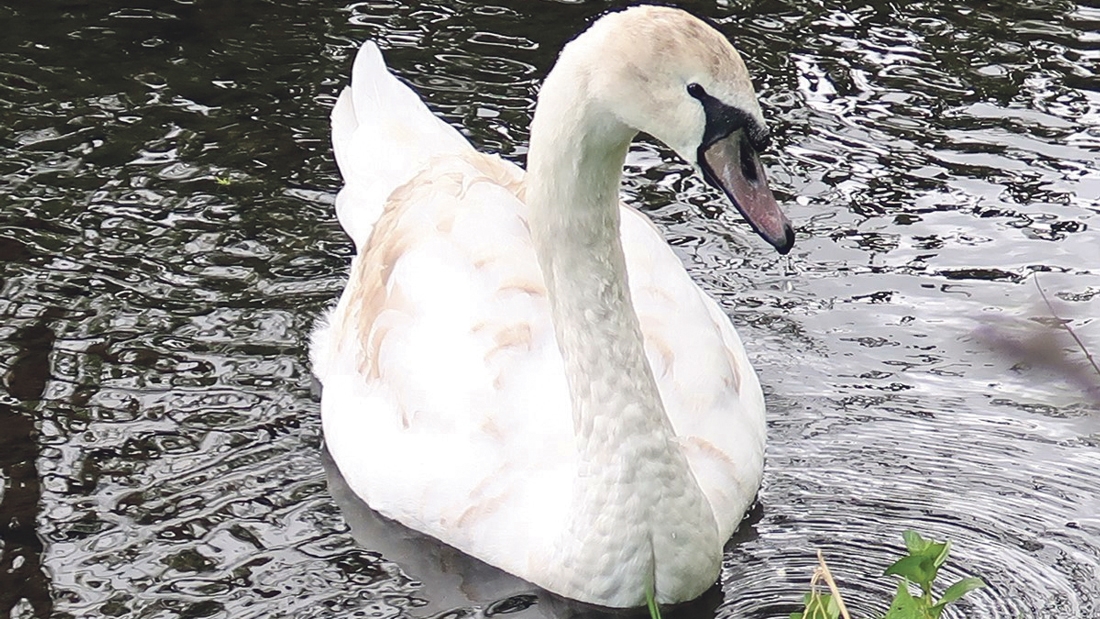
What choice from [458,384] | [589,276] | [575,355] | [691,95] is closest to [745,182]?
[691,95]

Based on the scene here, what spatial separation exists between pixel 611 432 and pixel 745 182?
93 centimetres

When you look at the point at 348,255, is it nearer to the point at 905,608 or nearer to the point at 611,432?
the point at 611,432

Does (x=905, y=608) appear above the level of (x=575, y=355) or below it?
above

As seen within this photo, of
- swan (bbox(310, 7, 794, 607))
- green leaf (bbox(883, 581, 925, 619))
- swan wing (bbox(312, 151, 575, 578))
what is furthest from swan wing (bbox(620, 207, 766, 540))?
green leaf (bbox(883, 581, 925, 619))

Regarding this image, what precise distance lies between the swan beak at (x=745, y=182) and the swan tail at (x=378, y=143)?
7.91 ft

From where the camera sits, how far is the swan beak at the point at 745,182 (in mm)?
4656

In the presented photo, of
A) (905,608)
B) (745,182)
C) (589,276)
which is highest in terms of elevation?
(745,182)

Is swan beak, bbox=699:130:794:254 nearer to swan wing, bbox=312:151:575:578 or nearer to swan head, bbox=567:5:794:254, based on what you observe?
swan head, bbox=567:5:794:254

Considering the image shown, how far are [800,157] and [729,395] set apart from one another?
2.45m

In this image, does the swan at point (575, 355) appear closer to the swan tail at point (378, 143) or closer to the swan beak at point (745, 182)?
the swan beak at point (745, 182)

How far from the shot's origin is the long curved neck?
520 centimetres

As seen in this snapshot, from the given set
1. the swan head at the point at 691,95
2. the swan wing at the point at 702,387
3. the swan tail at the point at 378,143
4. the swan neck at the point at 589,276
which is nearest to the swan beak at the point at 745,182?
the swan head at the point at 691,95

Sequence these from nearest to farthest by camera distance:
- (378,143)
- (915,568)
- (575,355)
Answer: (915,568) < (575,355) < (378,143)

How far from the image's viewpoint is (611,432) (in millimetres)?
5246
